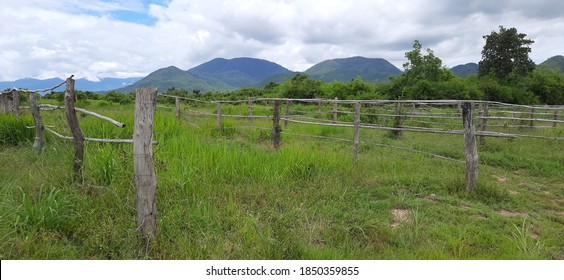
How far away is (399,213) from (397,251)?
36.7 inches

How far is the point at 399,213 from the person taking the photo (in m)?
3.57

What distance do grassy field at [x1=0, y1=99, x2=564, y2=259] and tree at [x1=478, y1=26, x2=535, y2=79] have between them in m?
24.7

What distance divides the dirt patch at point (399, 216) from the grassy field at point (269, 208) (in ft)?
0.06

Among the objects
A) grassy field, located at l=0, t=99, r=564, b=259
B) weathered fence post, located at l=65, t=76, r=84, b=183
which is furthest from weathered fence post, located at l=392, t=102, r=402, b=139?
weathered fence post, located at l=65, t=76, r=84, b=183

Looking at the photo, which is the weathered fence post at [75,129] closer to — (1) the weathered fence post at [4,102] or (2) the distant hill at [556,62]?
(1) the weathered fence post at [4,102]

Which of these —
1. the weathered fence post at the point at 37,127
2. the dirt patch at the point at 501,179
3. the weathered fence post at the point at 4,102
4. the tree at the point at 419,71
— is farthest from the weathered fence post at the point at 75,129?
the tree at the point at 419,71

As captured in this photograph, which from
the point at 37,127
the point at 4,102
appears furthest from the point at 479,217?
the point at 4,102

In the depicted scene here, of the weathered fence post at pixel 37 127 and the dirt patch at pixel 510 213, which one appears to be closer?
the dirt patch at pixel 510 213

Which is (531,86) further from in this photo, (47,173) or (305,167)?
(47,173)

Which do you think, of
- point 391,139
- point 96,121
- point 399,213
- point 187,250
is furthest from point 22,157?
point 391,139

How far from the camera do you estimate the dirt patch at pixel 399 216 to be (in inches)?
128

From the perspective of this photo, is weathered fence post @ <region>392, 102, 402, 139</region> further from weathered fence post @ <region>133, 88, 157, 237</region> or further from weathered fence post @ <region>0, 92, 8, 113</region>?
weathered fence post @ <region>0, 92, 8, 113</region>

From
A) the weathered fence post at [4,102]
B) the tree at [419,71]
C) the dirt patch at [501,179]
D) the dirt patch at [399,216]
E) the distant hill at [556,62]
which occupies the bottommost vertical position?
the dirt patch at [399,216]

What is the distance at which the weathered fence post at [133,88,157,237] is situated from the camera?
259cm
